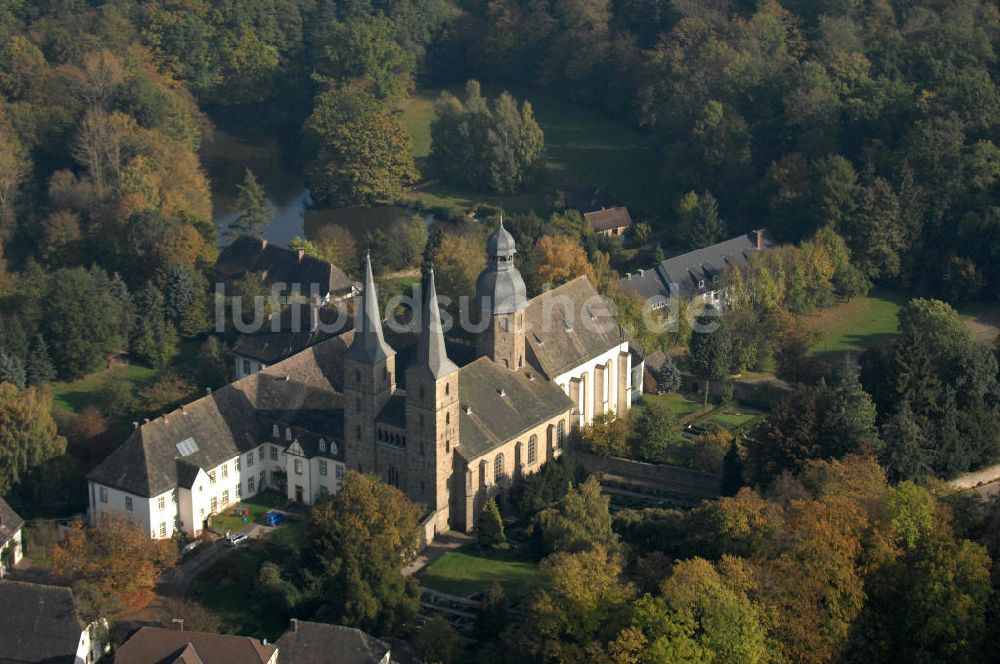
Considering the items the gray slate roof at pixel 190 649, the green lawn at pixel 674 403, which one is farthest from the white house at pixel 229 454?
the green lawn at pixel 674 403

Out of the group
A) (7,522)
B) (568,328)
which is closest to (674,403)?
(568,328)

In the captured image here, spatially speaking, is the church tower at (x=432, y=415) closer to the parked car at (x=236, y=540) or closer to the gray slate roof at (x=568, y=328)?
the parked car at (x=236, y=540)

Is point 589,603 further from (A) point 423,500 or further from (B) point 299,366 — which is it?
(B) point 299,366

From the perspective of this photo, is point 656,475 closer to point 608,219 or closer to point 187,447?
point 187,447

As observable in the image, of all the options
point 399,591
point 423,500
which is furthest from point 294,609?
point 423,500

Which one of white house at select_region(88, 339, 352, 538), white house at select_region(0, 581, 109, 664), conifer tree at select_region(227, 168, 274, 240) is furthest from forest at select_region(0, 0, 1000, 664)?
white house at select_region(88, 339, 352, 538)

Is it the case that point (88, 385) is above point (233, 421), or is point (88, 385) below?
below
